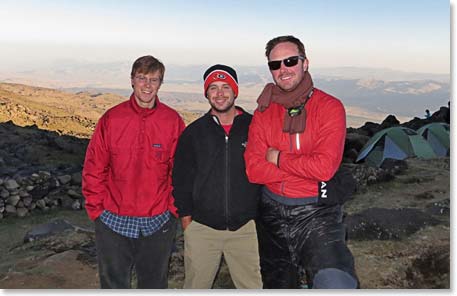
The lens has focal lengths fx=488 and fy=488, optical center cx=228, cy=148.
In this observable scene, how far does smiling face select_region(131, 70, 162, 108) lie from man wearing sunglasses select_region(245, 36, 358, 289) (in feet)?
2.45

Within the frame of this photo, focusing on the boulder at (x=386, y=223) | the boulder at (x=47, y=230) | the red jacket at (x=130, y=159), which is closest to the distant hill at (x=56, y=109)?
the boulder at (x=47, y=230)

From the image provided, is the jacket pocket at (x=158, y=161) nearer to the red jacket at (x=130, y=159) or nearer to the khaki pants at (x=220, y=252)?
the red jacket at (x=130, y=159)

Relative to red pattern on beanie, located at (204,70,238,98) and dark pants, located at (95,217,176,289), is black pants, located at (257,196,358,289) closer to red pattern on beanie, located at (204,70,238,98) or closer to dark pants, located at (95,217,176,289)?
dark pants, located at (95,217,176,289)

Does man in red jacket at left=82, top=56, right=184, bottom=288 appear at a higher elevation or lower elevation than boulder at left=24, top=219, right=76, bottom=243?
higher

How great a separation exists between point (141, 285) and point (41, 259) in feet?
11.7

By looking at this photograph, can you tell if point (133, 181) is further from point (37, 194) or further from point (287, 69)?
point (37, 194)

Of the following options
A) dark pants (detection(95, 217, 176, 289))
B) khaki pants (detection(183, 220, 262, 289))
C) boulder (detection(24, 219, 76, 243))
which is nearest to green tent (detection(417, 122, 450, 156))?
boulder (detection(24, 219, 76, 243))

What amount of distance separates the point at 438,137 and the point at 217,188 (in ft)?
41.2

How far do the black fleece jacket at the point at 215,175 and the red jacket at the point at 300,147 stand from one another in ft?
0.62

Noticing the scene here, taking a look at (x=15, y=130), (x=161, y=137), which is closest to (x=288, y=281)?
(x=161, y=137)

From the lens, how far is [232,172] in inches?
139

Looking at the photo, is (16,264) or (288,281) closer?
(288,281)

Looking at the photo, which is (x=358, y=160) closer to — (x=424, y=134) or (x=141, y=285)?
(x=424, y=134)

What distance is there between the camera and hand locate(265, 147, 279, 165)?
10.5 ft
